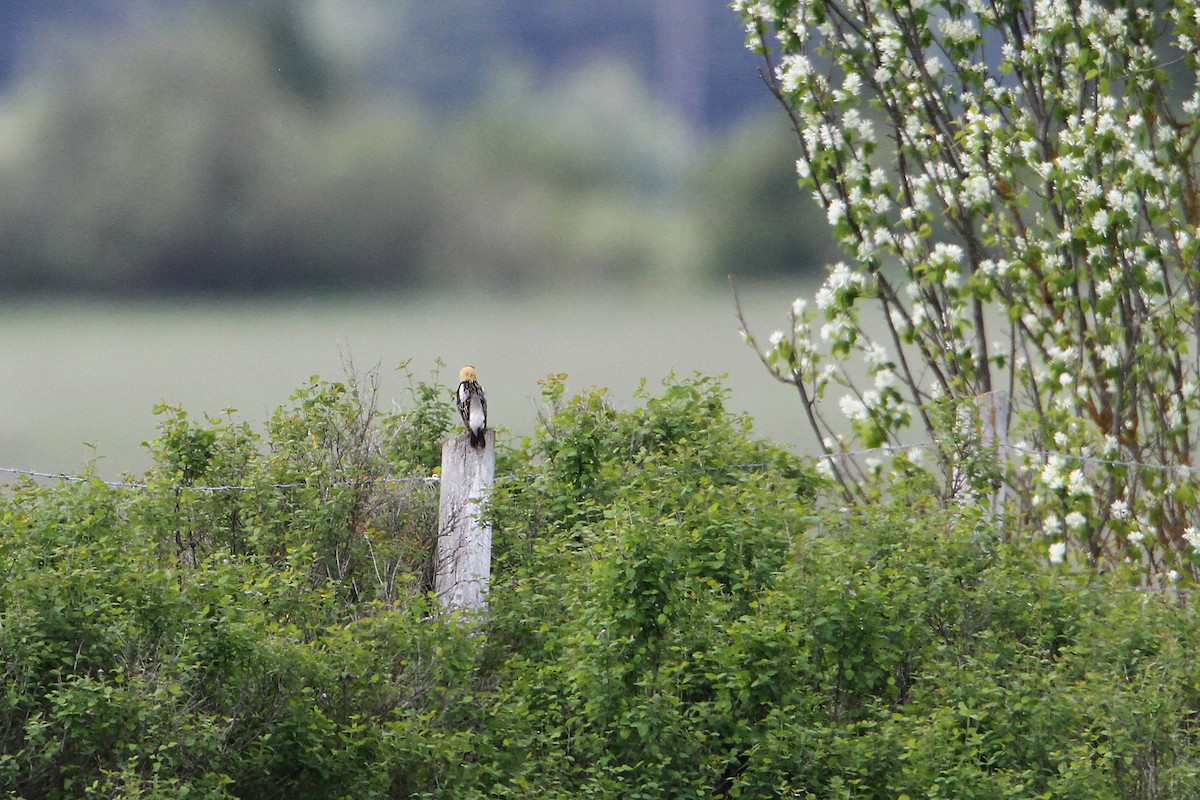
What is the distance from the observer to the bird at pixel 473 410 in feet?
21.3

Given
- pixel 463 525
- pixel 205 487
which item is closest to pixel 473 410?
pixel 463 525

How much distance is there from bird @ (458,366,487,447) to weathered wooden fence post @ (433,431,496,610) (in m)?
0.03

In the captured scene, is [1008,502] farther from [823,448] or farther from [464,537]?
[464,537]

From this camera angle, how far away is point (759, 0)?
8320 mm

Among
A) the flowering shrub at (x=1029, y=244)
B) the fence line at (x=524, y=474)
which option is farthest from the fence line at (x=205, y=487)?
the flowering shrub at (x=1029, y=244)

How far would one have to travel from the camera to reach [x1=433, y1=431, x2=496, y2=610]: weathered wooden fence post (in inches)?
251

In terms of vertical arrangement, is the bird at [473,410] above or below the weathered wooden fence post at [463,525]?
above

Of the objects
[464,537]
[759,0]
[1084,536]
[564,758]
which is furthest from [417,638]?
[759,0]

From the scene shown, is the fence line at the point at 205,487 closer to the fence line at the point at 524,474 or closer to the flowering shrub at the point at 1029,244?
the fence line at the point at 524,474

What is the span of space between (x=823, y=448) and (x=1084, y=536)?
157 centimetres

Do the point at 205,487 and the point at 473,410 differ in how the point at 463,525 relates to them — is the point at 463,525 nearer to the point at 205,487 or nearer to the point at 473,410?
the point at 473,410

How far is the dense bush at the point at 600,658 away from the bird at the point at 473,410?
0.42 meters

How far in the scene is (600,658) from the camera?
5461 millimetres

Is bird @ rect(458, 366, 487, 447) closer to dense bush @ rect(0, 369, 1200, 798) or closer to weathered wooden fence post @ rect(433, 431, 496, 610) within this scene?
weathered wooden fence post @ rect(433, 431, 496, 610)
